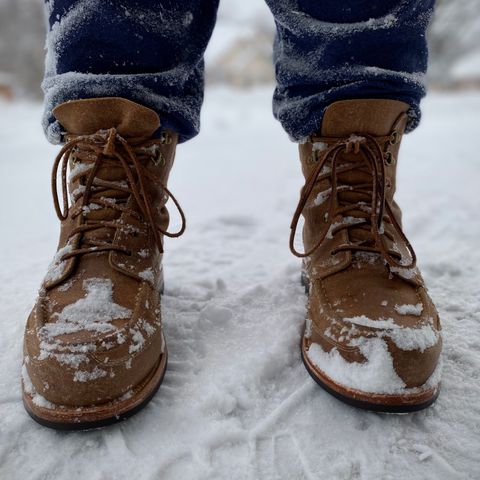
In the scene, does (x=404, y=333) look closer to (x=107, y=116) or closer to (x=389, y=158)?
(x=389, y=158)

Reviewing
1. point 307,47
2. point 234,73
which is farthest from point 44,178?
point 234,73

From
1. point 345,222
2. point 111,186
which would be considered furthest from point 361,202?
point 111,186

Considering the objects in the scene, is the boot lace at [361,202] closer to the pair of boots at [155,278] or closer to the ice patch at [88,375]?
the pair of boots at [155,278]

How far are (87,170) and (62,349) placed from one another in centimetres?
31

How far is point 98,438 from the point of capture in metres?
0.54

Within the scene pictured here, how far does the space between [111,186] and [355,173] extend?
1.36 ft

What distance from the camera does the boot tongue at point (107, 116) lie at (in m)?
0.66

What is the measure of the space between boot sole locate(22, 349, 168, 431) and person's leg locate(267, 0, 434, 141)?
0.51m

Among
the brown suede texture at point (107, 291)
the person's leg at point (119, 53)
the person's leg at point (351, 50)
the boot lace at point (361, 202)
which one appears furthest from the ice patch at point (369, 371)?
the person's leg at point (119, 53)

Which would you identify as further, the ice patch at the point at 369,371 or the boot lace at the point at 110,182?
the boot lace at the point at 110,182

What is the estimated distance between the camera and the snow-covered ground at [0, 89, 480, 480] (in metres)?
0.51

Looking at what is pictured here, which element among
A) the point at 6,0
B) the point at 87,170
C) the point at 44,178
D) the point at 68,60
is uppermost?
the point at 6,0

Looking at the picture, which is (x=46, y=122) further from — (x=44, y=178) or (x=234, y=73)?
(x=234, y=73)

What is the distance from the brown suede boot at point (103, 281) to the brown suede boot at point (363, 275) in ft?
0.83
